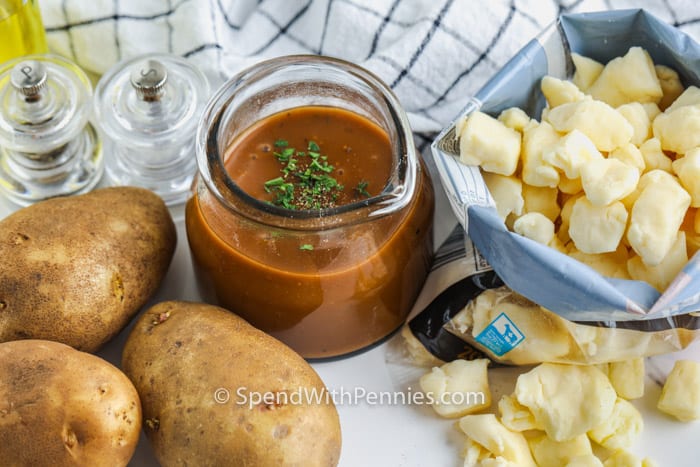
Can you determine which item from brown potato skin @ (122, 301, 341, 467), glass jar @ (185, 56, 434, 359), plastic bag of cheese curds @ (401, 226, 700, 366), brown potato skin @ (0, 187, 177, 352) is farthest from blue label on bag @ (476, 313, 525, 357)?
brown potato skin @ (0, 187, 177, 352)

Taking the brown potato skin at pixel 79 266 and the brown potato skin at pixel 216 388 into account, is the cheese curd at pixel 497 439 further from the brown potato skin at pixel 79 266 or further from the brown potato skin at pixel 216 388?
the brown potato skin at pixel 79 266

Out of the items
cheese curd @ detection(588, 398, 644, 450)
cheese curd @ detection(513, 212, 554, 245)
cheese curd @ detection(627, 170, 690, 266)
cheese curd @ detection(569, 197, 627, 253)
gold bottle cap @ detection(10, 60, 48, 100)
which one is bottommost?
cheese curd @ detection(588, 398, 644, 450)

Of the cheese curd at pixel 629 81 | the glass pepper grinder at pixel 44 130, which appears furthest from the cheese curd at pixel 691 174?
the glass pepper grinder at pixel 44 130

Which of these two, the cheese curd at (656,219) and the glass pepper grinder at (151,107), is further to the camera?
the glass pepper grinder at (151,107)

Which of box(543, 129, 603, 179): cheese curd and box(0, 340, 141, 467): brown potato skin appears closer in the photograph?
box(0, 340, 141, 467): brown potato skin

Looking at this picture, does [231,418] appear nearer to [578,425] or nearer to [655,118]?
[578,425]

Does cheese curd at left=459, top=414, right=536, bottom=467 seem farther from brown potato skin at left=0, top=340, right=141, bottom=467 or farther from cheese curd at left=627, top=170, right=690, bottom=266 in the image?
brown potato skin at left=0, top=340, right=141, bottom=467

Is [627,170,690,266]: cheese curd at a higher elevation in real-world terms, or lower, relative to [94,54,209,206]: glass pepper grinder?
higher
